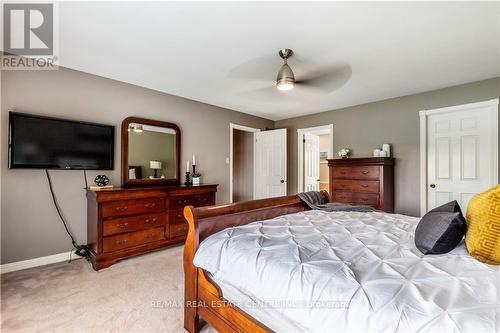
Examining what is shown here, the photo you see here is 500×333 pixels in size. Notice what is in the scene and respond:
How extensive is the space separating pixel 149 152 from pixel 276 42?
8.11ft

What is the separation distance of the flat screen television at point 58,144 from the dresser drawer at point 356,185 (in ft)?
11.8

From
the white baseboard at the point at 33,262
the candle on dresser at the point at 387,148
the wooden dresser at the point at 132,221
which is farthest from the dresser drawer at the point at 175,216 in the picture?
the candle on dresser at the point at 387,148

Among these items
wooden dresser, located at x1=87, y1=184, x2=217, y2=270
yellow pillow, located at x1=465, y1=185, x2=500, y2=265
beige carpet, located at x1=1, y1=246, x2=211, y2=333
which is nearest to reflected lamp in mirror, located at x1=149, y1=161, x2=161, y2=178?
wooden dresser, located at x1=87, y1=184, x2=217, y2=270

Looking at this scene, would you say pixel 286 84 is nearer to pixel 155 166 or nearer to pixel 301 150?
pixel 155 166

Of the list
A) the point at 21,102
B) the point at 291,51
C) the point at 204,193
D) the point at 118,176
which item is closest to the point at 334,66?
the point at 291,51

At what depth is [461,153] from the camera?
11.2 ft

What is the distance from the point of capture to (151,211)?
123 inches

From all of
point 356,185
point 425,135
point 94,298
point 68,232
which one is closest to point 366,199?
point 356,185

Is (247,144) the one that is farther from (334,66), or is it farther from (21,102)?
(21,102)

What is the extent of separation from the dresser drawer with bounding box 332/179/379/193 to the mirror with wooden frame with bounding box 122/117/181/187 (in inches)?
109

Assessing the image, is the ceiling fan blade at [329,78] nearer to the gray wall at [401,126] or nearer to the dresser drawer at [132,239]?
the gray wall at [401,126]

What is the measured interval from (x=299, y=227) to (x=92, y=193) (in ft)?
8.24

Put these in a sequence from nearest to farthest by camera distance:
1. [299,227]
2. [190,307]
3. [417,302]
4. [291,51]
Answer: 1. [417,302]
2. [190,307]
3. [299,227]
4. [291,51]

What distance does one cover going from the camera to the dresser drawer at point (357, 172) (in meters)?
3.74
